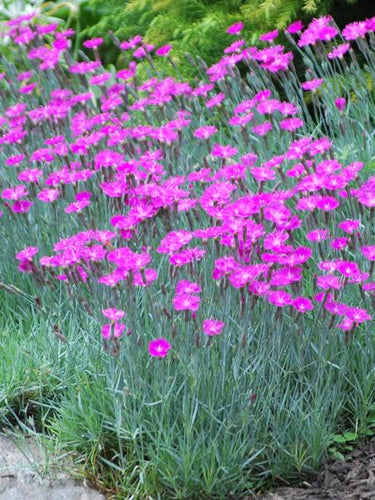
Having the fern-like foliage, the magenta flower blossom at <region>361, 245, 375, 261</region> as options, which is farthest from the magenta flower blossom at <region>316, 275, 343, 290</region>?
the fern-like foliage

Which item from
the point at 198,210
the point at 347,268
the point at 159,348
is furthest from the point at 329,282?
the point at 198,210

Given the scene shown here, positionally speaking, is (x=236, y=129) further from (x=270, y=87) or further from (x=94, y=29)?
(x=94, y=29)

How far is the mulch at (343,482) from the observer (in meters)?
2.24

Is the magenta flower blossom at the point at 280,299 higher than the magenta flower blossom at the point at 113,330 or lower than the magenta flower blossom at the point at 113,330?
higher

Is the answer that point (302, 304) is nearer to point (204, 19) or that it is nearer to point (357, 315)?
point (357, 315)

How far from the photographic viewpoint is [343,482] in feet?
7.54

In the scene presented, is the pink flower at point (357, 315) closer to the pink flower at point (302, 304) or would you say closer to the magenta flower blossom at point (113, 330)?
the pink flower at point (302, 304)

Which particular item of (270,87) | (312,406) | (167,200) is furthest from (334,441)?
(270,87)

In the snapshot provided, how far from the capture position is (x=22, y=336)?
289 centimetres

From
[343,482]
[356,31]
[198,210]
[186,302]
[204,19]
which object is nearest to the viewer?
[186,302]

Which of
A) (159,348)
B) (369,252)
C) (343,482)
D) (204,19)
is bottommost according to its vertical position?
(343,482)

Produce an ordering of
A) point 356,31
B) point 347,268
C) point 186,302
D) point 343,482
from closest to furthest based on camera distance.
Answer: point 186,302
point 347,268
point 343,482
point 356,31

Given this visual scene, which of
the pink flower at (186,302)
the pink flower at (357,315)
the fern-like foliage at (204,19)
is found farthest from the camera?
the fern-like foliage at (204,19)

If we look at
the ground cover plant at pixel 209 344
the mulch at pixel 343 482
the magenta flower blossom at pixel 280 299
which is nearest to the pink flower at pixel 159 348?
the ground cover plant at pixel 209 344
